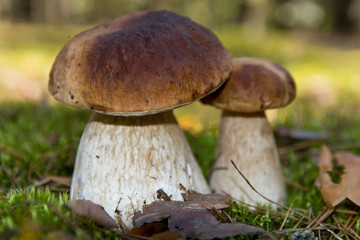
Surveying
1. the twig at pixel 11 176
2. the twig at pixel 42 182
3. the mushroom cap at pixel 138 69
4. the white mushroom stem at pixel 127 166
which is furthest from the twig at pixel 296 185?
the twig at pixel 11 176

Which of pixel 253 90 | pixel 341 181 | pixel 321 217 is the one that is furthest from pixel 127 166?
pixel 341 181

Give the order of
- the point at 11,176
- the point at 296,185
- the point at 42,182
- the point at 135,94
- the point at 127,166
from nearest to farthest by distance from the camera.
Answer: the point at 135,94 → the point at 127,166 → the point at 42,182 → the point at 11,176 → the point at 296,185

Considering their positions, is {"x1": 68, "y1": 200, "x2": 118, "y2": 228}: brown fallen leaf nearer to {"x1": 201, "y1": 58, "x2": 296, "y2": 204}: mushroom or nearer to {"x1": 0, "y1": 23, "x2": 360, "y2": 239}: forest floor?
{"x1": 0, "y1": 23, "x2": 360, "y2": 239}: forest floor

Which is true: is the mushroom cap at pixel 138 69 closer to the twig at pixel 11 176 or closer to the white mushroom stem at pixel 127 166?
the white mushroom stem at pixel 127 166

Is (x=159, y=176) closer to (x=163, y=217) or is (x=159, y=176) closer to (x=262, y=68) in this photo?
(x=163, y=217)

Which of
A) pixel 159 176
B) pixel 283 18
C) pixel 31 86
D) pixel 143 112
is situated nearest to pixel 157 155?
pixel 159 176

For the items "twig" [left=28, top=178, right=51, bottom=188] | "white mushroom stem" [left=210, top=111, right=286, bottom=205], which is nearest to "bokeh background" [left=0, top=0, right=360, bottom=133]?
"twig" [left=28, top=178, right=51, bottom=188]

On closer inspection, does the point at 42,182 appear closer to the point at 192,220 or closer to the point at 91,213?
the point at 91,213
